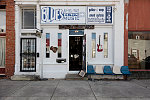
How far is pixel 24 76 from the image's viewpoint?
663cm

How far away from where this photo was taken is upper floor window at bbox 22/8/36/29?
748 centimetres

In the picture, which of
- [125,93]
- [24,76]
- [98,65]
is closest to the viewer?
[125,93]

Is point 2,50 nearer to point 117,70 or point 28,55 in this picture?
point 28,55

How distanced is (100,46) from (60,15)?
138 inches

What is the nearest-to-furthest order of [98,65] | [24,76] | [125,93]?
[125,93]
[24,76]
[98,65]

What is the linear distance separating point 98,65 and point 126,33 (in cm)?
289

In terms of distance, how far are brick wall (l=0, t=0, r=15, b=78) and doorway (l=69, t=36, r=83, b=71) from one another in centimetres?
388

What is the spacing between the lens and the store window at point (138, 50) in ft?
23.7

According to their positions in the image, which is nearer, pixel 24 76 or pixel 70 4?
pixel 24 76

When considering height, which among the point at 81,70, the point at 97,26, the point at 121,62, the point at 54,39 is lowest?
the point at 81,70

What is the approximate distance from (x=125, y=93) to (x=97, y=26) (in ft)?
14.7

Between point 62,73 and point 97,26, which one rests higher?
point 97,26

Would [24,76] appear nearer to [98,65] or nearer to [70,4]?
[98,65]

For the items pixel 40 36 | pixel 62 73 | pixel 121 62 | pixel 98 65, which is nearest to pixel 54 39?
pixel 40 36
